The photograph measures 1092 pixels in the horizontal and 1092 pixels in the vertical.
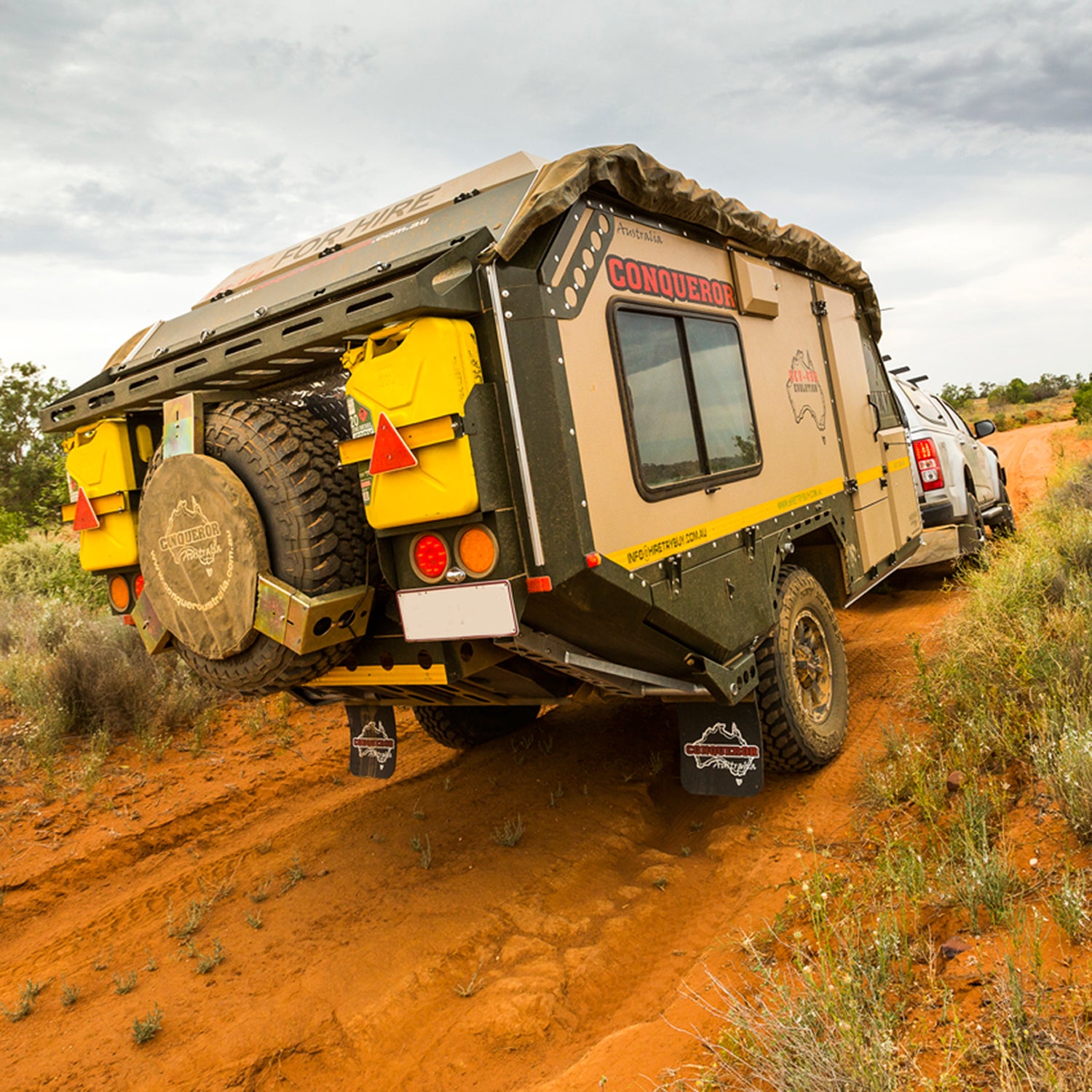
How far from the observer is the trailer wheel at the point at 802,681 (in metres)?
4.41

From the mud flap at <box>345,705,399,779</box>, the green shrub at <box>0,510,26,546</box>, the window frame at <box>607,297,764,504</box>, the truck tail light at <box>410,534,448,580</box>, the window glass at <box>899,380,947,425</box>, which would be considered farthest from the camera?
the green shrub at <box>0,510,26,546</box>

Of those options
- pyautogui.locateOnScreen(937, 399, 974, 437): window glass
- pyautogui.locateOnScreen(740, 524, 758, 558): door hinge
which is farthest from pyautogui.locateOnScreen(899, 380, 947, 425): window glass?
pyautogui.locateOnScreen(740, 524, 758, 558): door hinge

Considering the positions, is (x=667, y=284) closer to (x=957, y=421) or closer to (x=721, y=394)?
(x=721, y=394)

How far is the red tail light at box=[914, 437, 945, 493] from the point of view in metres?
8.04

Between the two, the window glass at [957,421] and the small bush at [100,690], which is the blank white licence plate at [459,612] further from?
the window glass at [957,421]

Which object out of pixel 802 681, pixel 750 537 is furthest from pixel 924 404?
pixel 750 537

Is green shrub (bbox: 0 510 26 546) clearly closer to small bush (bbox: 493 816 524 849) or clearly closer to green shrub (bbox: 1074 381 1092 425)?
small bush (bbox: 493 816 524 849)

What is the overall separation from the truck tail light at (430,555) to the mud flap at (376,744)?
1.68 meters

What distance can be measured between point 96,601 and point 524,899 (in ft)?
22.6

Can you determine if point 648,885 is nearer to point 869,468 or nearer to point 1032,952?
point 1032,952

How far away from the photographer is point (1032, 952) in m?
2.29

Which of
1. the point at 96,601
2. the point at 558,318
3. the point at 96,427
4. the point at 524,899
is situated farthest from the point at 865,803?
the point at 96,601

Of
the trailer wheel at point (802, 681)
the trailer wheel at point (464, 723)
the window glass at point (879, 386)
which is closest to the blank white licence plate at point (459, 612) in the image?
the trailer wheel at point (802, 681)

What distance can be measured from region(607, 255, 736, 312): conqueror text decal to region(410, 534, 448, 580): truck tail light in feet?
4.12
